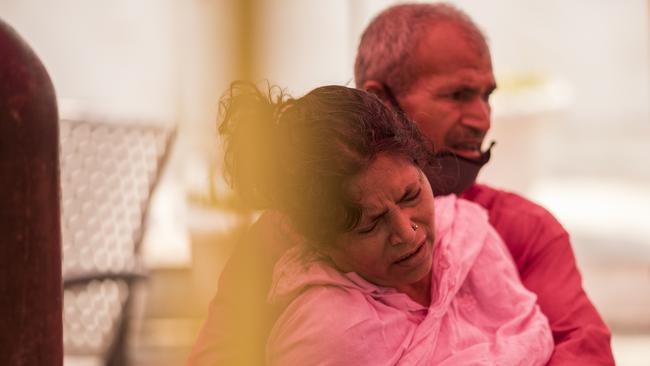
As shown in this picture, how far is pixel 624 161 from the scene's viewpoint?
21.6 ft

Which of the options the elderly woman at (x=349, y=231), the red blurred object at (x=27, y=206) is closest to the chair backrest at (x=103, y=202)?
the elderly woman at (x=349, y=231)

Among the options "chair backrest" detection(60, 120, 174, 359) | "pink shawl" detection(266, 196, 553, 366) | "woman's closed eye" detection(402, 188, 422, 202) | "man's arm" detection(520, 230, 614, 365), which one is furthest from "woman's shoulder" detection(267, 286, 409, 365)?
"chair backrest" detection(60, 120, 174, 359)

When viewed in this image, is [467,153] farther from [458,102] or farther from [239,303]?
[239,303]

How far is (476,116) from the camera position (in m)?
1.35

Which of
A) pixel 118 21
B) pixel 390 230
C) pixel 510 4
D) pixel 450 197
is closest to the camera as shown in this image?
pixel 390 230

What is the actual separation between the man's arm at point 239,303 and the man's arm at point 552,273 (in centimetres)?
38

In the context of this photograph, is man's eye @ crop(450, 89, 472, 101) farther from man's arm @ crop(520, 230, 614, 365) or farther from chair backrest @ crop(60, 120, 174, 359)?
chair backrest @ crop(60, 120, 174, 359)

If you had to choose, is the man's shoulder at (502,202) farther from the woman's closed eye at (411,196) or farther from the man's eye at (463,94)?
the woman's closed eye at (411,196)

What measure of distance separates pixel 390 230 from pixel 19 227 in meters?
0.51

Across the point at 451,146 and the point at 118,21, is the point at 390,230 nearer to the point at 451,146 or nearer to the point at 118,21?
the point at 451,146

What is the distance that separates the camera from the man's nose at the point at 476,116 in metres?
1.35

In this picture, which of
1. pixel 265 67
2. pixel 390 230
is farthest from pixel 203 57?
pixel 390 230

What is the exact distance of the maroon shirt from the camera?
3.58ft

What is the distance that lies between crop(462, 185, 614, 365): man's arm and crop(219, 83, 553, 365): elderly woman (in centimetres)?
11
